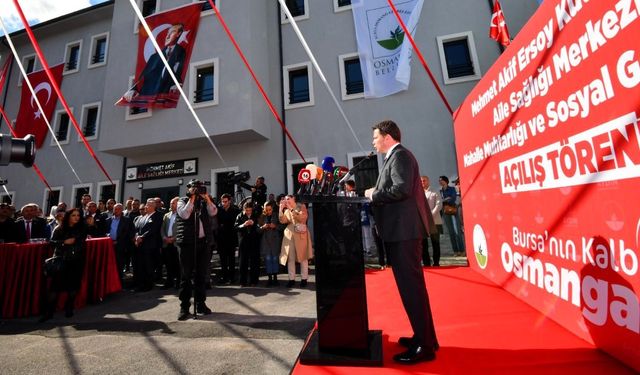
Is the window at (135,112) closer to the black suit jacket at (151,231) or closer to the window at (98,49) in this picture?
the window at (98,49)

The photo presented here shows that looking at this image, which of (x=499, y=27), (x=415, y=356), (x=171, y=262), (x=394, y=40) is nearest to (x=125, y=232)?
(x=171, y=262)

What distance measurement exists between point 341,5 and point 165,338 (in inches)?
491

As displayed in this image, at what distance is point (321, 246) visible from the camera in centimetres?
242

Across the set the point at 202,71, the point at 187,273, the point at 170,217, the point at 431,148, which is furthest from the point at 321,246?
the point at 202,71

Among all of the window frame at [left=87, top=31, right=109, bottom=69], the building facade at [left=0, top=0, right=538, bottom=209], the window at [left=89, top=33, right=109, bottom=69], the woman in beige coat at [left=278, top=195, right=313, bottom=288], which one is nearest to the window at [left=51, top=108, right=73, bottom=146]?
the building facade at [left=0, top=0, right=538, bottom=209]

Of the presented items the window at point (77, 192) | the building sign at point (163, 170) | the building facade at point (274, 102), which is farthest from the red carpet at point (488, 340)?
the window at point (77, 192)

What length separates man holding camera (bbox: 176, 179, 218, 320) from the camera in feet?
14.4

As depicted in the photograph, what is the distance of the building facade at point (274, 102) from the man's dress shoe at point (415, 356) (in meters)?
8.23

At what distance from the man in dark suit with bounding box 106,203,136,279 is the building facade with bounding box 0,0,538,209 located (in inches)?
127

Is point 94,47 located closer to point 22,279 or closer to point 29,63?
point 29,63

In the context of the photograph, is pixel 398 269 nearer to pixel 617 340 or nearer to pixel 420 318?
pixel 420 318

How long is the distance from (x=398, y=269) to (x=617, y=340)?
5.22 feet

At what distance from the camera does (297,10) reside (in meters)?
12.3

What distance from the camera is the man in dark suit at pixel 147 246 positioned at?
6566 millimetres
